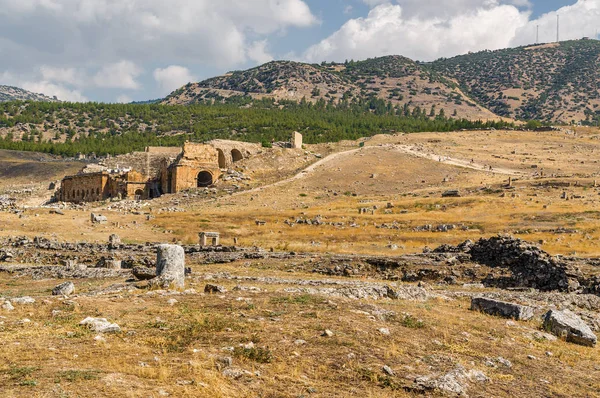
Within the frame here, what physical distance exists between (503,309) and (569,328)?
1.81 metres

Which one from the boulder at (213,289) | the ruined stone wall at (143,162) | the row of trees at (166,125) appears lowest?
the boulder at (213,289)

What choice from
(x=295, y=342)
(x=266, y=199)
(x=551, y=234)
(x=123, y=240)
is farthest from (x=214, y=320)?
(x=266, y=199)

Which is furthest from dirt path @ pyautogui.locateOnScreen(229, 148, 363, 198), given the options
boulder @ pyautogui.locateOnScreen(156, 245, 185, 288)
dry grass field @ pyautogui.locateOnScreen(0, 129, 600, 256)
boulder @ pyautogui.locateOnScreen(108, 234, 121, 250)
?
boulder @ pyautogui.locateOnScreen(156, 245, 185, 288)

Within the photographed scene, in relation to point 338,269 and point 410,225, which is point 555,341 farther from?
point 410,225

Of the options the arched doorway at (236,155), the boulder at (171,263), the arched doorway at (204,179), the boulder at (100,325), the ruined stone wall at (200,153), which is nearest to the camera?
the boulder at (100,325)

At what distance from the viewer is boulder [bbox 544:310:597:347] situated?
10928mm

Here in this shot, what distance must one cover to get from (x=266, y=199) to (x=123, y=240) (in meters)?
21.8

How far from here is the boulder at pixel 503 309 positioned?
490 inches

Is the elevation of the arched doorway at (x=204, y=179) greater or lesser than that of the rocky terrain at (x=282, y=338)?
greater

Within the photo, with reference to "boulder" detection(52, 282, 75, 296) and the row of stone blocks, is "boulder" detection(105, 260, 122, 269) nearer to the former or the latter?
"boulder" detection(52, 282, 75, 296)

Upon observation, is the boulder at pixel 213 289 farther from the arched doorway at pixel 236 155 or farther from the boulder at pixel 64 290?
the arched doorway at pixel 236 155

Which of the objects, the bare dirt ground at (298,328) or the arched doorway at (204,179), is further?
the arched doorway at (204,179)

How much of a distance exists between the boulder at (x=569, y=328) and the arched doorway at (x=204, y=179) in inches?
2158

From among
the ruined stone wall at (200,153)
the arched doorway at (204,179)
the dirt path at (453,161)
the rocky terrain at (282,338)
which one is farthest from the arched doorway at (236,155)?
the rocky terrain at (282,338)
